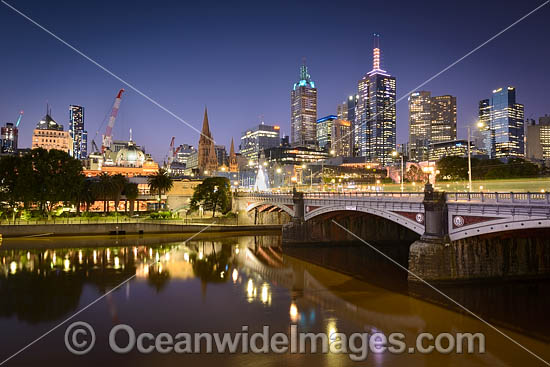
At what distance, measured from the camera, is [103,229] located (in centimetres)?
6881

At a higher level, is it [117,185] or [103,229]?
[117,185]

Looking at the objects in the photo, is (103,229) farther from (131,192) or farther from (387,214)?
(387,214)

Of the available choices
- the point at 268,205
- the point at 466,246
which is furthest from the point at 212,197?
the point at 466,246

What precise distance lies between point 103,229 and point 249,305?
49558 millimetres

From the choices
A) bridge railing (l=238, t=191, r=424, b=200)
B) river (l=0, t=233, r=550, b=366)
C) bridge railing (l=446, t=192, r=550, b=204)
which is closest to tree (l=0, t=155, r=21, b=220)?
river (l=0, t=233, r=550, b=366)

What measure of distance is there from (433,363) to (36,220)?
71.6 metres

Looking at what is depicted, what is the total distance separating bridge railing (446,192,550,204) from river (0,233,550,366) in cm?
717

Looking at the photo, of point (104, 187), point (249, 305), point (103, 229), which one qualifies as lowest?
point (249, 305)

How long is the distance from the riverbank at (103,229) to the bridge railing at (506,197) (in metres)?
51.1

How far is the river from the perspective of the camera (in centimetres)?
1936

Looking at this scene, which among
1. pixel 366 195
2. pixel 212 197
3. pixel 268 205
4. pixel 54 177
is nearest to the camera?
pixel 366 195

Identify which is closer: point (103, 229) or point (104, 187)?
point (103, 229)

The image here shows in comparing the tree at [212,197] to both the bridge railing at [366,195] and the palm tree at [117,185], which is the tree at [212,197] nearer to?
the palm tree at [117,185]

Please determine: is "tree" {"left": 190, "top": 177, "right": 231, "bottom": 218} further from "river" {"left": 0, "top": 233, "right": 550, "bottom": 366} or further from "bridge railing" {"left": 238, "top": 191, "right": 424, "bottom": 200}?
"river" {"left": 0, "top": 233, "right": 550, "bottom": 366}
